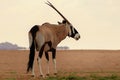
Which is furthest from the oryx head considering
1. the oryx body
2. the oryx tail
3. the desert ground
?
the desert ground

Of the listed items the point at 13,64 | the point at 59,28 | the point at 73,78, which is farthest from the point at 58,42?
the point at 13,64

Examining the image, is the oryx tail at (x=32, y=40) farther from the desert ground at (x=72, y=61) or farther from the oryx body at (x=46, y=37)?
the desert ground at (x=72, y=61)

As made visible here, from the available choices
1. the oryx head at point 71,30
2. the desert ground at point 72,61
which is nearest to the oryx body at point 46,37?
the oryx head at point 71,30

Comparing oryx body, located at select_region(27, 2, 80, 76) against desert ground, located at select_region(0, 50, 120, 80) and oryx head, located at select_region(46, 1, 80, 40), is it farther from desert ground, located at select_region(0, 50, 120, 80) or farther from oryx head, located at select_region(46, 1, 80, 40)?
desert ground, located at select_region(0, 50, 120, 80)

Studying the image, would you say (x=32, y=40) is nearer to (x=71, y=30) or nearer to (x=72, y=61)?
(x=71, y=30)

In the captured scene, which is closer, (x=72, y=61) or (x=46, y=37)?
(x=46, y=37)

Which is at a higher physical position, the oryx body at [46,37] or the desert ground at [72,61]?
the oryx body at [46,37]

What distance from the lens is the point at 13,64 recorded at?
3194 centimetres

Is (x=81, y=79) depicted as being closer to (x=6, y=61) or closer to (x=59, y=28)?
(x=59, y=28)

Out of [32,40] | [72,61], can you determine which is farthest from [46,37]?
[72,61]

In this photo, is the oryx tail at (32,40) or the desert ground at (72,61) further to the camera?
the desert ground at (72,61)

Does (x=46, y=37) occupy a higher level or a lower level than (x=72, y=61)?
higher

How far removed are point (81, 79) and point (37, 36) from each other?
2.56 m

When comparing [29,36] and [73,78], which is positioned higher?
[29,36]
